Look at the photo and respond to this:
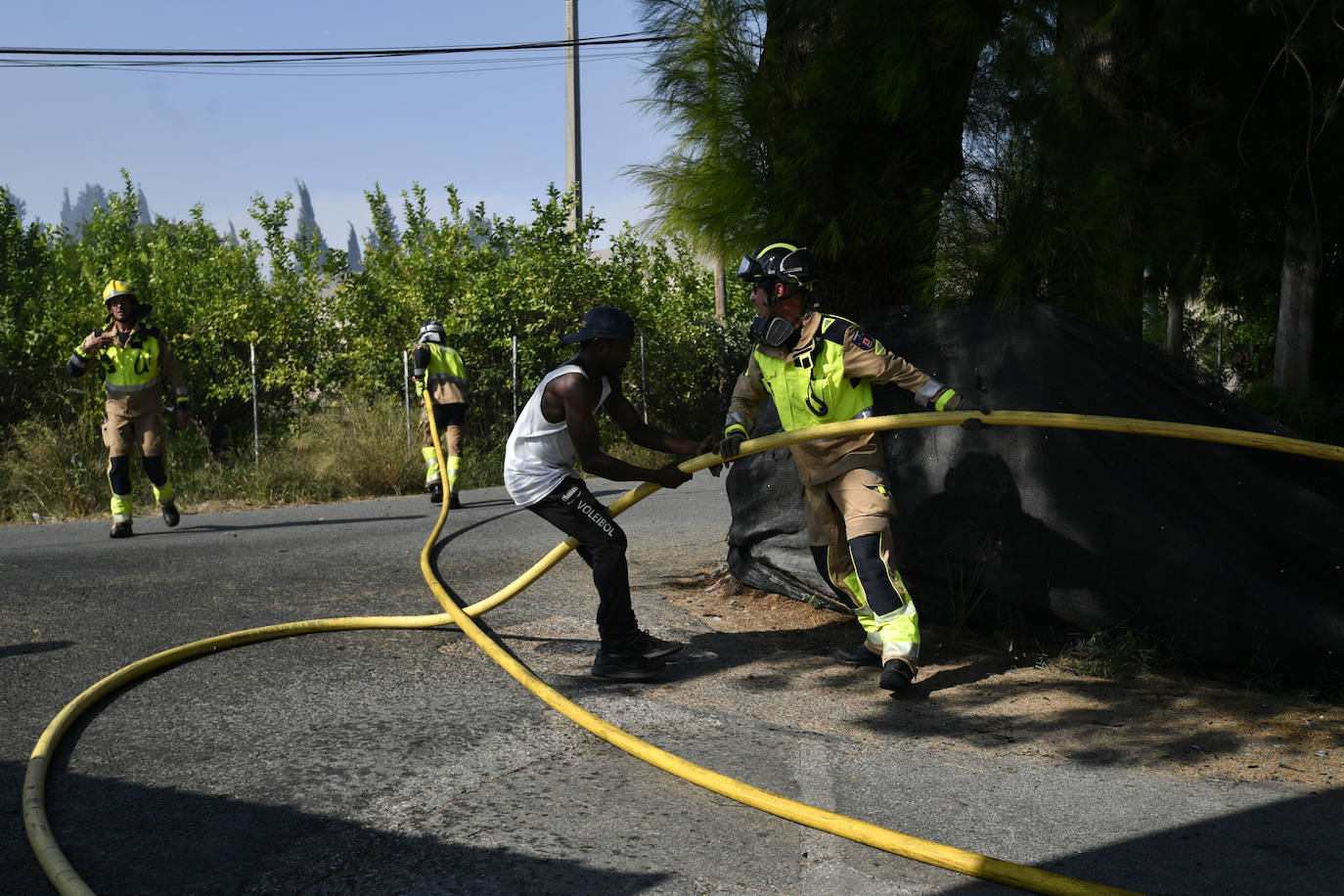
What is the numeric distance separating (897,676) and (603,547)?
1.35 meters

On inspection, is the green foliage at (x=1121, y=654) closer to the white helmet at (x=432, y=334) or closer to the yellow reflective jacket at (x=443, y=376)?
the yellow reflective jacket at (x=443, y=376)

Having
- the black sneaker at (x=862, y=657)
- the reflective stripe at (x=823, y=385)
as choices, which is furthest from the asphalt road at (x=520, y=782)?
the reflective stripe at (x=823, y=385)

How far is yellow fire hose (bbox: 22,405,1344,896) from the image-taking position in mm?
2758

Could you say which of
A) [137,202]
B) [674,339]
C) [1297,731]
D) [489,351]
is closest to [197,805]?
[1297,731]

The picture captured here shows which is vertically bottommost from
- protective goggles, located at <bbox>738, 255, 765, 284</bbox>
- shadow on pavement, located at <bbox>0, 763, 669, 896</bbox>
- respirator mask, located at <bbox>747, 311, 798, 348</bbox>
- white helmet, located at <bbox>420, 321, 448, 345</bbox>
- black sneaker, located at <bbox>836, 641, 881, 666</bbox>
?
shadow on pavement, located at <bbox>0, 763, 669, 896</bbox>

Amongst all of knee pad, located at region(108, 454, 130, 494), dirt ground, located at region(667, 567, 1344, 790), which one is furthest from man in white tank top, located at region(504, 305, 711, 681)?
knee pad, located at region(108, 454, 130, 494)

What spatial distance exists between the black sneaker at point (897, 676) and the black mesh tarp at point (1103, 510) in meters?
0.85

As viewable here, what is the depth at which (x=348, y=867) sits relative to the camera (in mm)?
2879

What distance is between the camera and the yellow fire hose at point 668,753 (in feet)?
9.05

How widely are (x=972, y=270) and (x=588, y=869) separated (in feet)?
11.3

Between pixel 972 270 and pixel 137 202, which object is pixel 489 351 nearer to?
pixel 972 270

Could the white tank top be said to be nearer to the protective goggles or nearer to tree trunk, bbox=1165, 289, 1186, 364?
the protective goggles

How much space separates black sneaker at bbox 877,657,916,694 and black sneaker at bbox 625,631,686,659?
0.97 meters

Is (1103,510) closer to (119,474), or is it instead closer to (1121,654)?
(1121,654)
